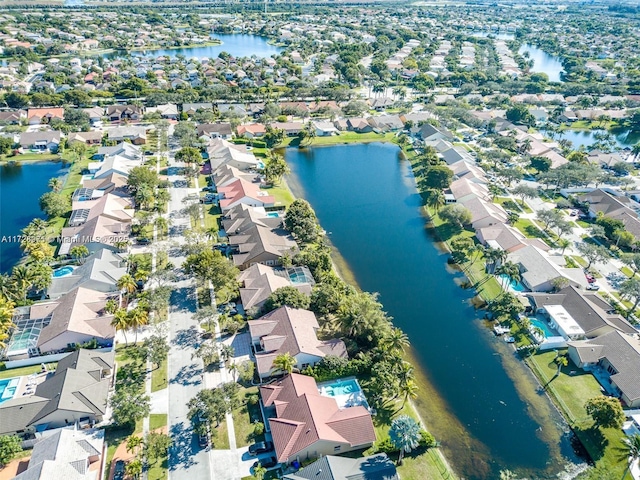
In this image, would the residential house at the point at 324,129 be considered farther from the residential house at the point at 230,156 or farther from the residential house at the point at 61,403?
the residential house at the point at 61,403

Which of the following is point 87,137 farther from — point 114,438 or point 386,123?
point 114,438

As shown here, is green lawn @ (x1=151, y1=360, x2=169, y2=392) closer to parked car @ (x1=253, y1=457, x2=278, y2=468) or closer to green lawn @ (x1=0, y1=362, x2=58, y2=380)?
green lawn @ (x1=0, y1=362, x2=58, y2=380)

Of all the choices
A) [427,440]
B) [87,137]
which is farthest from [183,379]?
[87,137]

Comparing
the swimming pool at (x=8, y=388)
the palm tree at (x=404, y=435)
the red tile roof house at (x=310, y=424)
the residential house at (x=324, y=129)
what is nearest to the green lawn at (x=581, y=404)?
the palm tree at (x=404, y=435)

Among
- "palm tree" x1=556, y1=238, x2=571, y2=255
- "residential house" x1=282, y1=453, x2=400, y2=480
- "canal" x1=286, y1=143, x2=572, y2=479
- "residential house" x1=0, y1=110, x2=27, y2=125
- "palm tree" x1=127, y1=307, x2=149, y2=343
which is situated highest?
"residential house" x1=0, y1=110, x2=27, y2=125

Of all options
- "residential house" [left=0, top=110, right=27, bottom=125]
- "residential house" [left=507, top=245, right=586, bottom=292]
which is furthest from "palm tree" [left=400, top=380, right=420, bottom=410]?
"residential house" [left=0, top=110, right=27, bottom=125]
